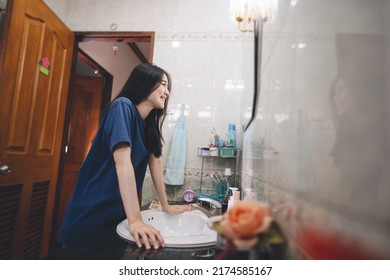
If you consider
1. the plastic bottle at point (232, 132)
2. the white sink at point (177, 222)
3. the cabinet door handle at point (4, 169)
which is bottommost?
the white sink at point (177, 222)

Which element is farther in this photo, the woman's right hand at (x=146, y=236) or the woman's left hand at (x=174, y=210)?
the woman's left hand at (x=174, y=210)

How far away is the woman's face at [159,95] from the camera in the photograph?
0.95 meters

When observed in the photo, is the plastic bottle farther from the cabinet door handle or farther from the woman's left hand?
the cabinet door handle

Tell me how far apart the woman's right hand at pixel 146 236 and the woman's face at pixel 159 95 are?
1.87ft

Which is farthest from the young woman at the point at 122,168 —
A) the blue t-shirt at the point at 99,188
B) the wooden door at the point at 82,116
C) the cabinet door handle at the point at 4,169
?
the wooden door at the point at 82,116

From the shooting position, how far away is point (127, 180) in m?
0.64

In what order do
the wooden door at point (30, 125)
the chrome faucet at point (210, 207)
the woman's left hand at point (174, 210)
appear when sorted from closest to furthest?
the woman's left hand at point (174, 210) → the chrome faucet at point (210, 207) → the wooden door at point (30, 125)

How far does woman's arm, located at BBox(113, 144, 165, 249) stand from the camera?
1.76 ft

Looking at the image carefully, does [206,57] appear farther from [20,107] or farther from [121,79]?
[121,79]

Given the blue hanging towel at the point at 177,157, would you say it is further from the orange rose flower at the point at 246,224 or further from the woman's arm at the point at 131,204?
the orange rose flower at the point at 246,224

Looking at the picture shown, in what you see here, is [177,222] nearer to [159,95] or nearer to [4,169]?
[159,95]

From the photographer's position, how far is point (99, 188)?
0.81 meters

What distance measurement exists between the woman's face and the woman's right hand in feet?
1.87
